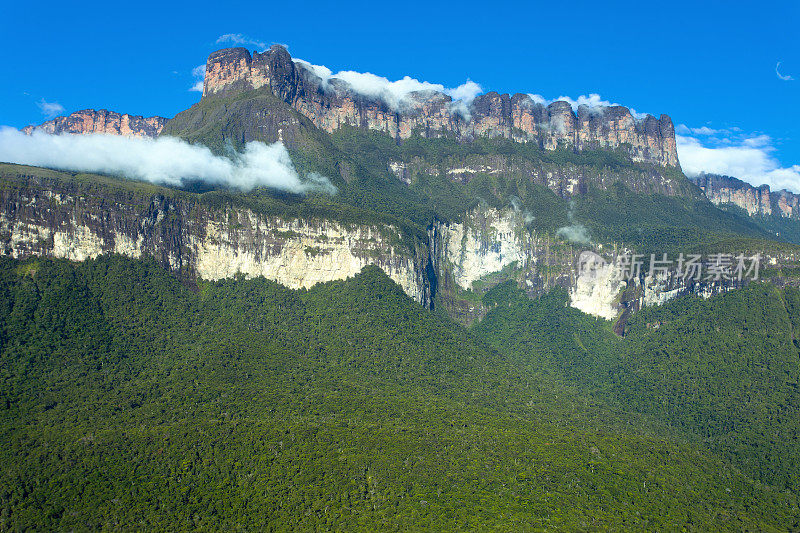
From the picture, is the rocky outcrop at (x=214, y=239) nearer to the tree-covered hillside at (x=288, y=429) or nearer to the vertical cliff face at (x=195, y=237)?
the vertical cliff face at (x=195, y=237)

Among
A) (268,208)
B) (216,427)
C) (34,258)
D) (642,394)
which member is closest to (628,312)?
(642,394)

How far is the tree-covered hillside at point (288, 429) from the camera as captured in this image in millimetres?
93625

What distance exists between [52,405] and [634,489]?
7683 cm

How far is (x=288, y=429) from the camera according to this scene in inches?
4279

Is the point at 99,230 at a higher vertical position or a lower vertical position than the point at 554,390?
higher

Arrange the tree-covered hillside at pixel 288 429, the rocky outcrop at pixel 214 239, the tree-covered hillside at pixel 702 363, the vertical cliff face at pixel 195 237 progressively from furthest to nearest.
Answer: the rocky outcrop at pixel 214 239, the vertical cliff face at pixel 195 237, the tree-covered hillside at pixel 702 363, the tree-covered hillside at pixel 288 429

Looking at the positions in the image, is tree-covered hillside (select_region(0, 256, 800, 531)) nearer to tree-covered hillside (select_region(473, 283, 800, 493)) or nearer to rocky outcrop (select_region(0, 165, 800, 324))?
rocky outcrop (select_region(0, 165, 800, 324))

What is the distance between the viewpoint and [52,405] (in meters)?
110

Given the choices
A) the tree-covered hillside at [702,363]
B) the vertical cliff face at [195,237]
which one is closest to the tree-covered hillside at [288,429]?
the vertical cliff face at [195,237]

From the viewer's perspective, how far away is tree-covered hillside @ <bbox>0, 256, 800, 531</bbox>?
9362 centimetres

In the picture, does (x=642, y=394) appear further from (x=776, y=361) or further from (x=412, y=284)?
(x=412, y=284)

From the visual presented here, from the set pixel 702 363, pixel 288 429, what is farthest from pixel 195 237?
pixel 702 363

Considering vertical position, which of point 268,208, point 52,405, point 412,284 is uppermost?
point 268,208

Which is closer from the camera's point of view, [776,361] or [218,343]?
[218,343]
